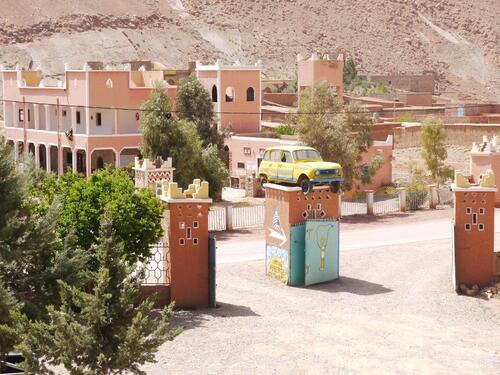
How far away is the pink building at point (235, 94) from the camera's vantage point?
5112 cm

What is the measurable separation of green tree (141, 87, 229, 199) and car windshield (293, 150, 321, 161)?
8.39 m

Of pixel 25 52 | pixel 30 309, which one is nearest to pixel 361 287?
pixel 30 309

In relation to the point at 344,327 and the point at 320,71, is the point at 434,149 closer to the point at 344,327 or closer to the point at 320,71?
the point at 320,71

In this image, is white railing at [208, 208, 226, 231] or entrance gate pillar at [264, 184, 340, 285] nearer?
entrance gate pillar at [264, 184, 340, 285]

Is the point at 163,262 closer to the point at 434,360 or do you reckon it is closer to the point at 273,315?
the point at 273,315

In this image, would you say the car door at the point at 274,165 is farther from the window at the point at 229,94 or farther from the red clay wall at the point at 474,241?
the window at the point at 229,94

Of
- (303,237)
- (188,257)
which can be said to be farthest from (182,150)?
(188,257)

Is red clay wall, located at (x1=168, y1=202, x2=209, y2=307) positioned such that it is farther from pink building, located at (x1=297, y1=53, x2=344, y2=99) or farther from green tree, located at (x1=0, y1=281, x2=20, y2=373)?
pink building, located at (x1=297, y1=53, x2=344, y2=99)

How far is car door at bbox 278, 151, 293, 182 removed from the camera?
2933 cm

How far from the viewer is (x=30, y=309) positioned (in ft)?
56.6

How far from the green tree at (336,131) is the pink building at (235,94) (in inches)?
408

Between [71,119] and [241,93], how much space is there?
9223 mm

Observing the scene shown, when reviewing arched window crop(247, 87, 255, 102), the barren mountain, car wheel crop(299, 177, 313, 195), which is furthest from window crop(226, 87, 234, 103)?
the barren mountain

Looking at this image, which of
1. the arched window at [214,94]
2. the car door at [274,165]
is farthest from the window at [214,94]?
the car door at [274,165]
